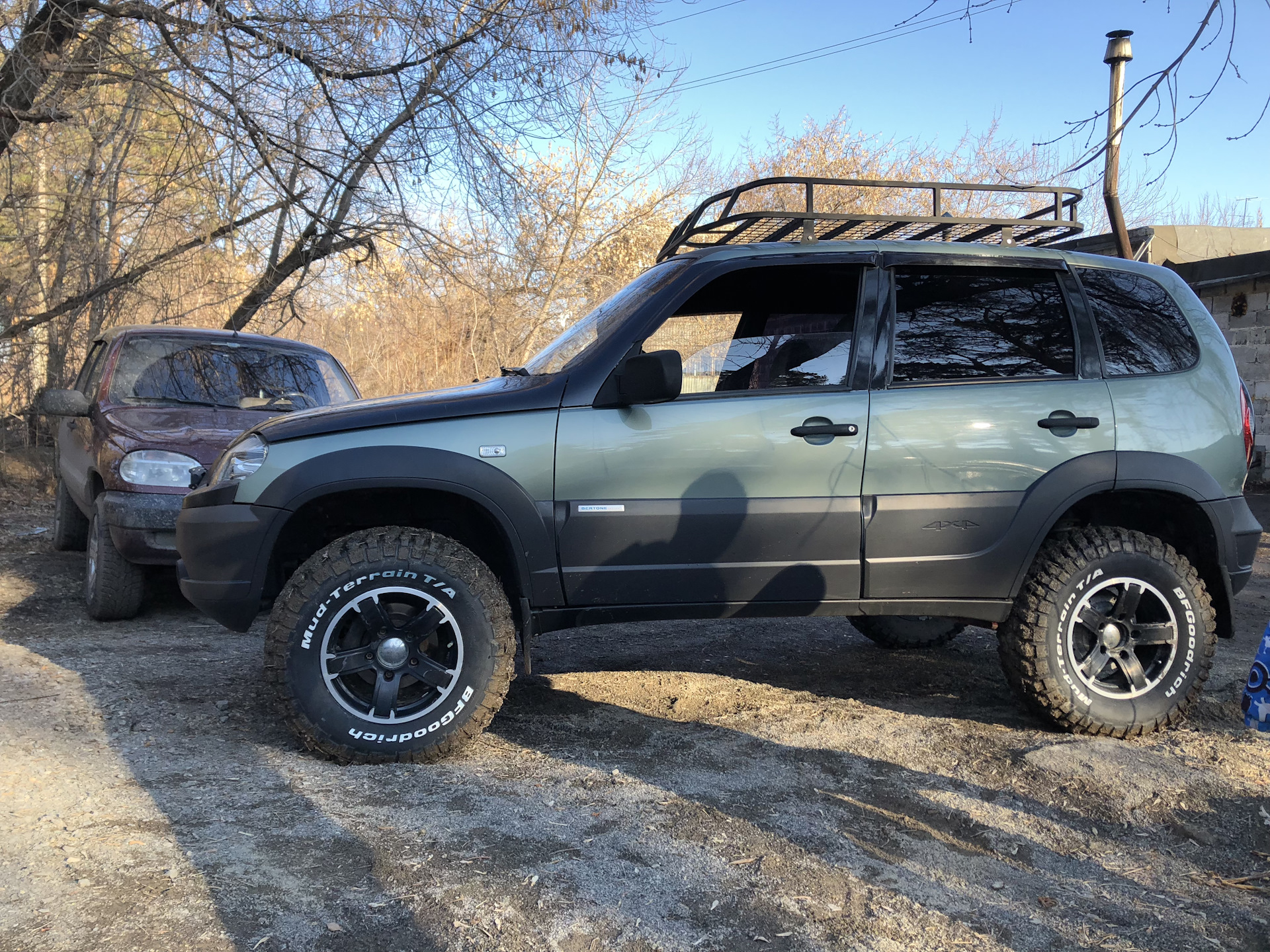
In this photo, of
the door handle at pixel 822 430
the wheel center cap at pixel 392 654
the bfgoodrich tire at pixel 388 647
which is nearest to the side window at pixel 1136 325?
the door handle at pixel 822 430

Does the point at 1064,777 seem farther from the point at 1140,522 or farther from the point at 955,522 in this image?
the point at 1140,522

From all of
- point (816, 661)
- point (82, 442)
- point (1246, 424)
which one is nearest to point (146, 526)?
point (82, 442)

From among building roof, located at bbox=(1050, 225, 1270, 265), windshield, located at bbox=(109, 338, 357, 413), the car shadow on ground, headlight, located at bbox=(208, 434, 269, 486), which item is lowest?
the car shadow on ground

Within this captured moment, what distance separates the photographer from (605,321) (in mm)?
4082

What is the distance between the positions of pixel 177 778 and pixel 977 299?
3.65 m

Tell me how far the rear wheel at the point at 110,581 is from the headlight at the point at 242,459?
7.61ft

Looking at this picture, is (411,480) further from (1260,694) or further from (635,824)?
(1260,694)

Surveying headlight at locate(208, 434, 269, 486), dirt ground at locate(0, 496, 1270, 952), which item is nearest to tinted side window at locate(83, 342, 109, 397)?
dirt ground at locate(0, 496, 1270, 952)

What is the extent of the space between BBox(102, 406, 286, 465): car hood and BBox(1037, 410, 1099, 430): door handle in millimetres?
4351

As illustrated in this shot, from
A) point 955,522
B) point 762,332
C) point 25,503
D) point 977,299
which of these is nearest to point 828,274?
point 762,332

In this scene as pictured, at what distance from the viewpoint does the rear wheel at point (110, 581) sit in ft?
18.4

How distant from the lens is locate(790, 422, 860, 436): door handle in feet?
12.3

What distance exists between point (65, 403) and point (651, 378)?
175 inches

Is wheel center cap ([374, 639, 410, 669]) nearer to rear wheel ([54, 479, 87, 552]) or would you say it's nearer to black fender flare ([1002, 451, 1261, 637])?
black fender flare ([1002, 451, 1261, 637])
